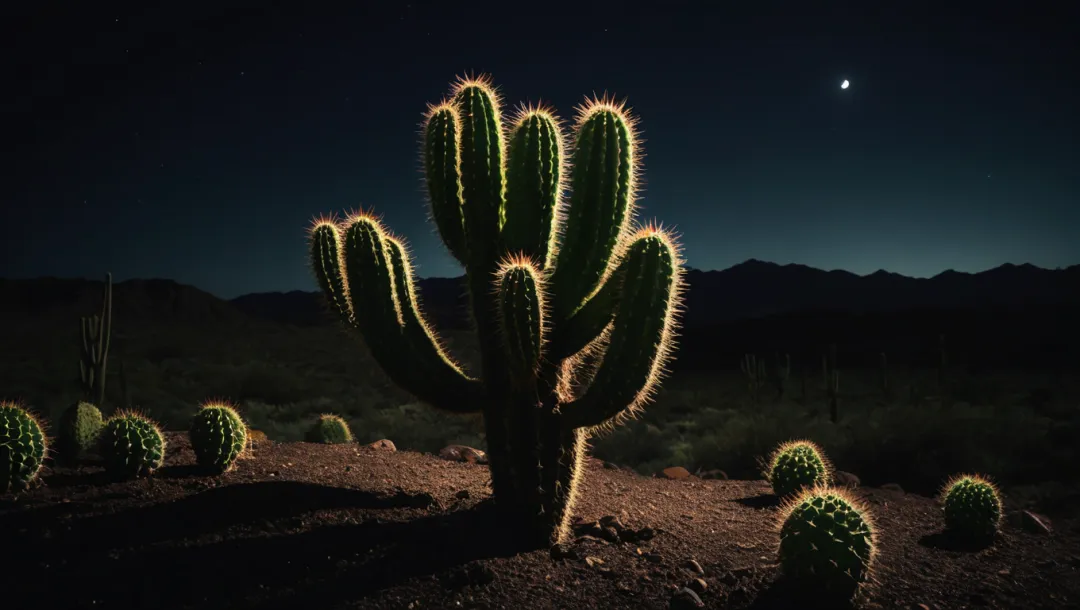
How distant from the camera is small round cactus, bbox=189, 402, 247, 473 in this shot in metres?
6.07

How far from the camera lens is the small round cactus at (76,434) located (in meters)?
6.77

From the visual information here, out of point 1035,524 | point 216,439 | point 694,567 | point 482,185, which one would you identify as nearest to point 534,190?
point 482,185

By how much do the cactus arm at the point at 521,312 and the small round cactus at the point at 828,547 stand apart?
207cm

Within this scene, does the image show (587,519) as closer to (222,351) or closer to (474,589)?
(474,589)

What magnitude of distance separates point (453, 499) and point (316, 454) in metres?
2.09

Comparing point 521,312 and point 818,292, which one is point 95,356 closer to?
point 521,312

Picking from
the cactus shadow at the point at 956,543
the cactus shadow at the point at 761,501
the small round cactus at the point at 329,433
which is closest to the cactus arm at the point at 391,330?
the cactus shadow at the point at 761,501

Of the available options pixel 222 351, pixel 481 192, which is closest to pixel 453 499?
pixel 481 192

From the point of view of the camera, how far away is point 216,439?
20.0 feet

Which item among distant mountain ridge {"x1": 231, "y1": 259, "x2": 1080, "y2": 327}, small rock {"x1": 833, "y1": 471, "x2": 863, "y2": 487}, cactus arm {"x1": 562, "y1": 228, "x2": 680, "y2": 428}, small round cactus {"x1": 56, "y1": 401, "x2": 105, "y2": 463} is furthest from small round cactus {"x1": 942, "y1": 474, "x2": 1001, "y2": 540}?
distant mountain ridge {"x1": 231, "y1": 259, "x2": 1080, "y2": 327}

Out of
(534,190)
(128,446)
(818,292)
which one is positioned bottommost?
(128,446)

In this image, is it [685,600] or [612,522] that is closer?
[685,600]

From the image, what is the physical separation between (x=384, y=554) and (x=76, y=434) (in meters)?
4.03

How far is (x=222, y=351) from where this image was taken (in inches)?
1462
